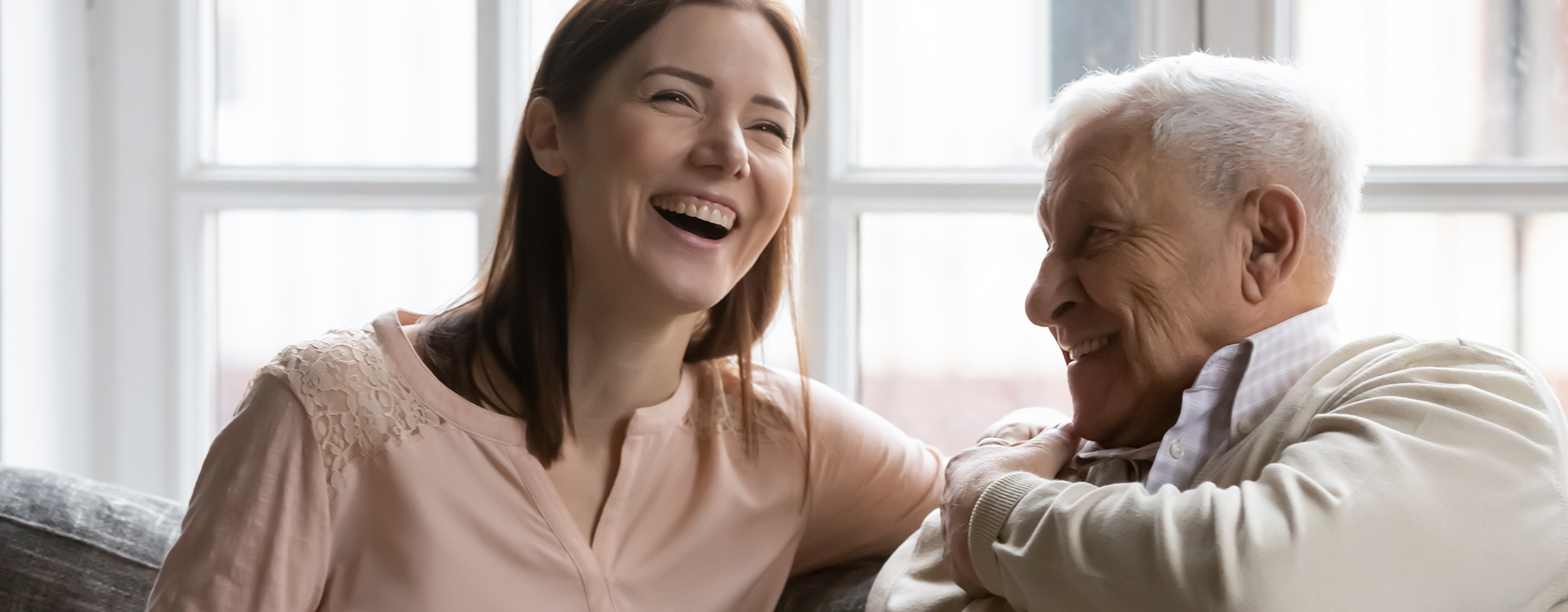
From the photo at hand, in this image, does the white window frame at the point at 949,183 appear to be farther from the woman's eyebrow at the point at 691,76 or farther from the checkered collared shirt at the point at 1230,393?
the checkered collared shirt at the point at 1230,393

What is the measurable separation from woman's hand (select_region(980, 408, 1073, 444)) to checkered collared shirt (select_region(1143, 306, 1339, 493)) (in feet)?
0.61

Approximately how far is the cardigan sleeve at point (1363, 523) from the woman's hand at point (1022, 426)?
0.35 m

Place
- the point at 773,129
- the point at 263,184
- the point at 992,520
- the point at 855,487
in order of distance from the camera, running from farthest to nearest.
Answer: the point at 263,184 < the point at 855,487 < the point at 773,129 < the point at 992,520

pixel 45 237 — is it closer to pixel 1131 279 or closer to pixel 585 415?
pixel 585 415

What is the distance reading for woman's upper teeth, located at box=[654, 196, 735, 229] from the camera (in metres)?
1.31

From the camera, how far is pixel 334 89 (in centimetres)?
241

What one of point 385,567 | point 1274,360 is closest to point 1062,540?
point 1274,360

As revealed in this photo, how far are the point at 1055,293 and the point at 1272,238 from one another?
248 mm

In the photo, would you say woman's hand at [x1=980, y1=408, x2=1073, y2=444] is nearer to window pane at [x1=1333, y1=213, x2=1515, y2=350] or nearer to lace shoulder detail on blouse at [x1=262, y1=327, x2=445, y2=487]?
lace shoulder detail on blouse at [x1=262, y1=327, x2=445, y2=487]

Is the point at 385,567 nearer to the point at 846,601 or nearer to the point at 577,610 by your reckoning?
the point at 577,610

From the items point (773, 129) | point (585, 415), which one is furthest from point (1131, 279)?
point (585, 415)

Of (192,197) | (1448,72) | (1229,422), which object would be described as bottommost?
(1229,422)

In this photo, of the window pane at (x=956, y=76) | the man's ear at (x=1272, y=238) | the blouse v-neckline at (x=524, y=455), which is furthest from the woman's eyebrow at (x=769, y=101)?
the window pane at (x=956, y=76)

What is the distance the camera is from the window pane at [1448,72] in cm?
207
